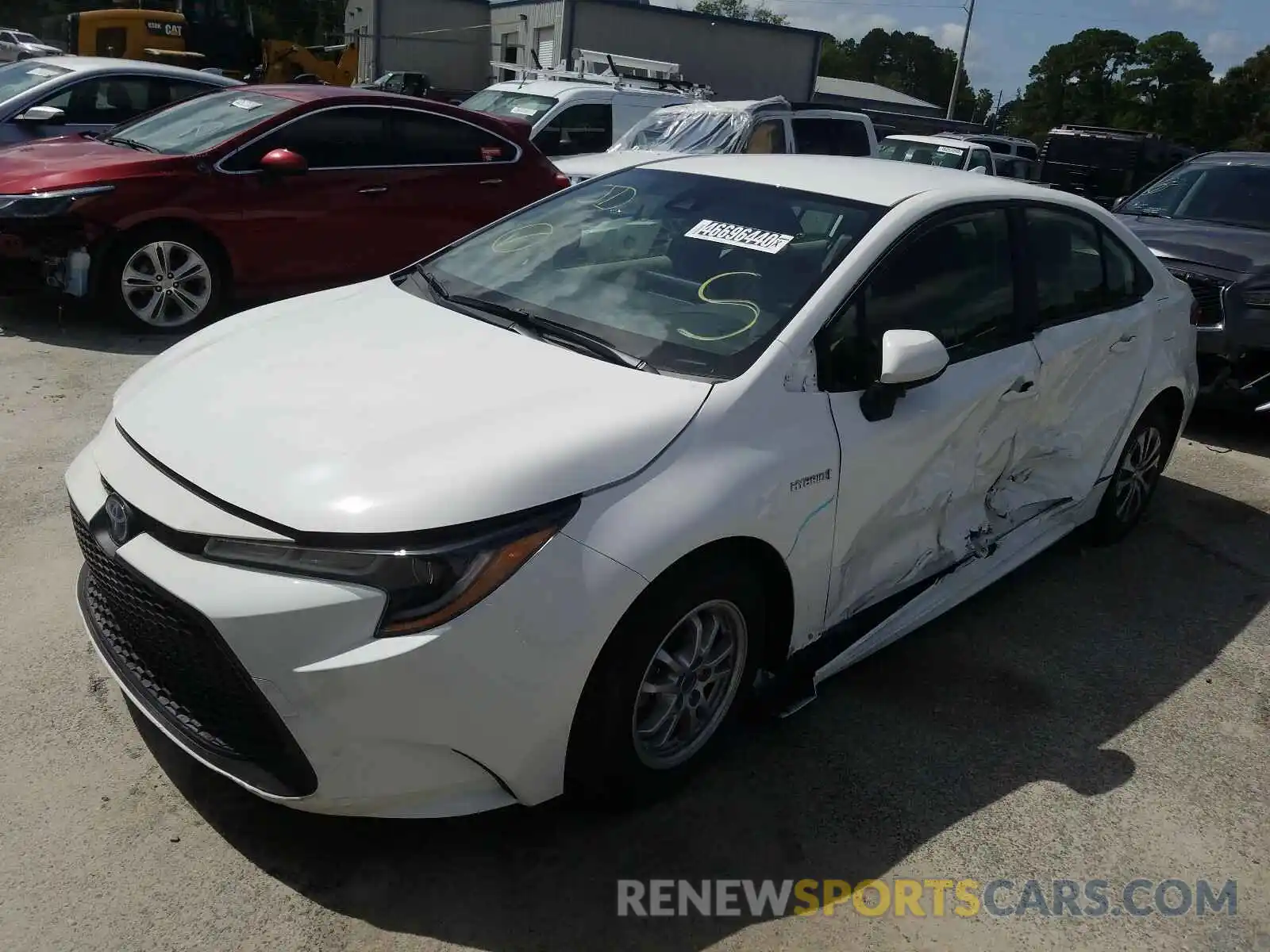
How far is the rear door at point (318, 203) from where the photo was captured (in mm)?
7090

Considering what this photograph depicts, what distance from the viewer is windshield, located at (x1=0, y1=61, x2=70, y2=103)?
9.07 m

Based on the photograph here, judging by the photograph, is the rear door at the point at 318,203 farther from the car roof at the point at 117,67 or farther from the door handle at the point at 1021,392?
the door handle at the point at 1021,392

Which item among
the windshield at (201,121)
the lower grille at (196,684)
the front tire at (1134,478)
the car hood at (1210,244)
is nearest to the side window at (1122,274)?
the front tire at (1134,478)

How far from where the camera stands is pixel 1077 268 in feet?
14.0

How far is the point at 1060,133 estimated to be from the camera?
21453 millimetres

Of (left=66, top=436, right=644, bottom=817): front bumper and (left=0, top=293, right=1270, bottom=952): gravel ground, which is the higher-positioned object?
(left=66, top=436, right=644, bottom=817): front bumper

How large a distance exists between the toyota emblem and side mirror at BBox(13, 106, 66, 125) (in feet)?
23.9

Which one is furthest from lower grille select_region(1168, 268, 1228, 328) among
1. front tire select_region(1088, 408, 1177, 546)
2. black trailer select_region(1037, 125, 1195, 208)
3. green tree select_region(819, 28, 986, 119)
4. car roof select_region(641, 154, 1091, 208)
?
green tree select_region(819, 28, 986, 119)

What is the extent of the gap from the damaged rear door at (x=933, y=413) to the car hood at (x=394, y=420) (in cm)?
59

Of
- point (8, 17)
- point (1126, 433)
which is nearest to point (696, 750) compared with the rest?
point (1126, 433)

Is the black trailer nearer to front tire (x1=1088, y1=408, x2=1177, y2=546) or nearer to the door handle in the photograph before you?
front tire (x1=1088, y1=408, x2=1177, y2=546)

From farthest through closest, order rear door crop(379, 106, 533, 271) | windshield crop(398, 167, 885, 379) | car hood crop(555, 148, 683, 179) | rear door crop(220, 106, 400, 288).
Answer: car hood crop(555, 148, 683, 179), rear door crop(379, 106, 533, 271), rear door crop(220, 106, 400, 288), windshield crop(398, 167, 885, 379)

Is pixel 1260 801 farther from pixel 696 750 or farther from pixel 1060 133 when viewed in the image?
pixel 1060 133

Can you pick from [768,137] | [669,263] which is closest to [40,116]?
[768,137]
